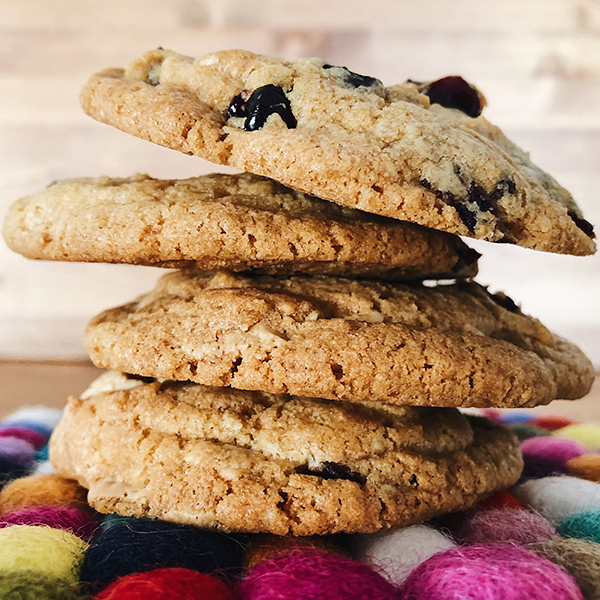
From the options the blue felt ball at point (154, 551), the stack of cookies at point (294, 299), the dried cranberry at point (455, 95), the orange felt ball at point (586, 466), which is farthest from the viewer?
the orange felt ball at point (586, 466)

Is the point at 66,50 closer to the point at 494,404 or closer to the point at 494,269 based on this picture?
the point at 494,269

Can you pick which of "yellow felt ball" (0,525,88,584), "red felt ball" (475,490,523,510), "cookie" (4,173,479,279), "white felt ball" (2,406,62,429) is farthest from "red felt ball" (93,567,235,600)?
"white felt ball" (2,406,62,429)

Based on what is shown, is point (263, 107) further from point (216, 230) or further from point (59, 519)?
point (59, 519)

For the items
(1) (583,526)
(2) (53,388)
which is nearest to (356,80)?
(1) (583,526)

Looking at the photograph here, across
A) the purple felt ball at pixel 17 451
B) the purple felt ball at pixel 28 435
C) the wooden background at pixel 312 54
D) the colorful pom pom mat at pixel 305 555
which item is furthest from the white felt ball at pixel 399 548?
the wooden background at pixel 312 54

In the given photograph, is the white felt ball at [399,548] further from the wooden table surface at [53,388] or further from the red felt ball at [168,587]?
the wooden table surface at [53,388]

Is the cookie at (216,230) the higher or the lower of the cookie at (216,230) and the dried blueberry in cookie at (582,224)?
the lower
